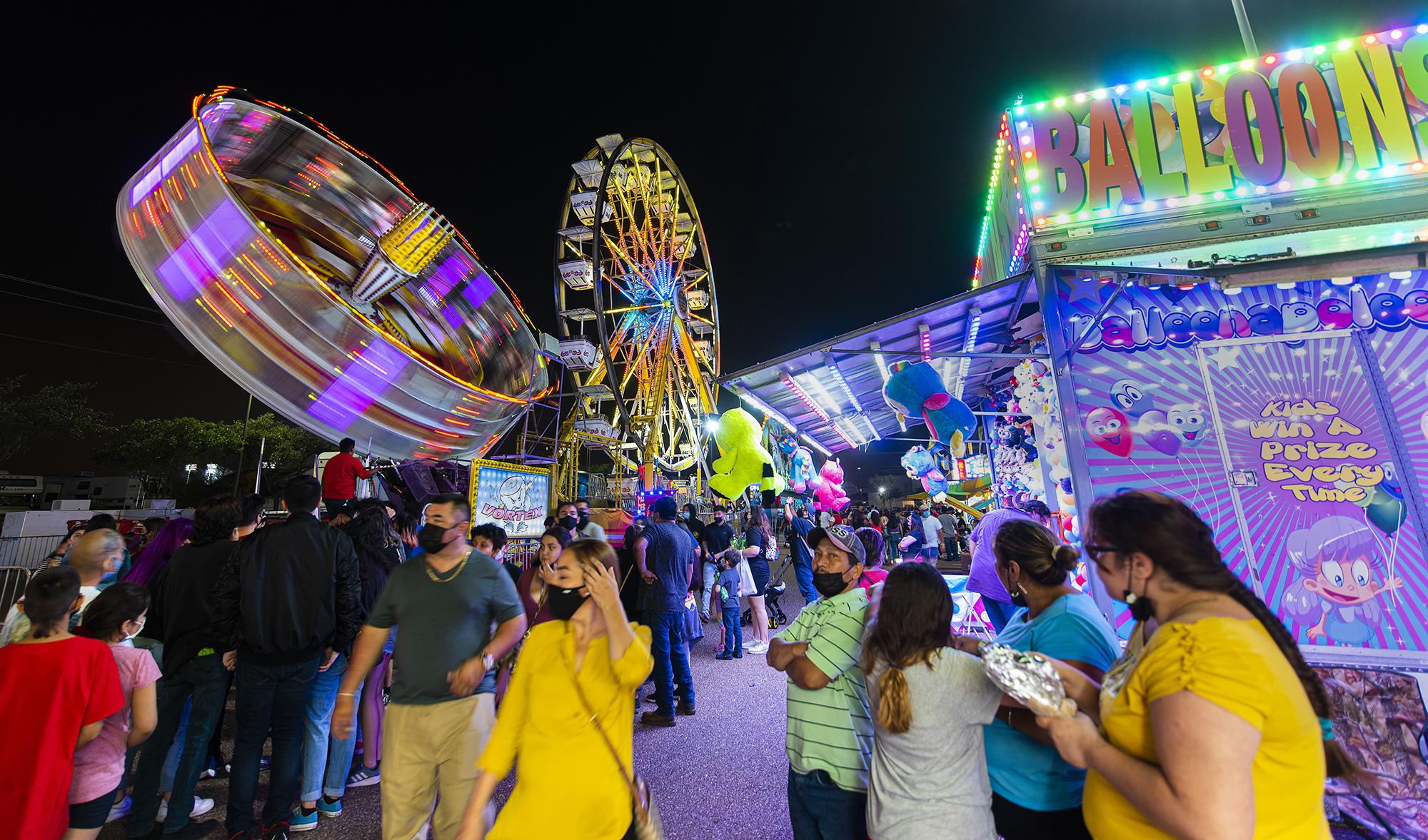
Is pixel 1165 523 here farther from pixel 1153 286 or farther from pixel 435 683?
pixel 1153 286

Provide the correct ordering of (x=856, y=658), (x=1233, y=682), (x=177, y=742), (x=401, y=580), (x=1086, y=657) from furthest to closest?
(x=177, y=742) → (x=401, y=580) → (x=856, y=658) → (x=1086, y=657) → (x=1233, y=682)

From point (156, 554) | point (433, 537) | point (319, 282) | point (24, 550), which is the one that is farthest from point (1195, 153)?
point (24, 550)

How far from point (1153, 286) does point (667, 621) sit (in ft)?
15.0

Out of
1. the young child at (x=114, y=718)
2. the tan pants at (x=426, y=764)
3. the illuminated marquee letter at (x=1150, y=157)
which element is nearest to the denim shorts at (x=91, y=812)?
the young child at (x=114, y=718)

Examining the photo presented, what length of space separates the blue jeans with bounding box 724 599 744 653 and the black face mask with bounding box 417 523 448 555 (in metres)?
4.14

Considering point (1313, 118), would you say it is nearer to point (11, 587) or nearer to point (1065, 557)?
point (1065, 557)

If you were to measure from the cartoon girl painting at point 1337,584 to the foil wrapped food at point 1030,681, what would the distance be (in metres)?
3.37

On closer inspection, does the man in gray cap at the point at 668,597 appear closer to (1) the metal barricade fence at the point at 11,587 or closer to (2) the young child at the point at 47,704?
(2) the young child at the point at 47,704

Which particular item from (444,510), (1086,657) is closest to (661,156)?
(444,510)

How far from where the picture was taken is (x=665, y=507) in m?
4.88

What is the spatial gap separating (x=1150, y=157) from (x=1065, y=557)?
3933 mm

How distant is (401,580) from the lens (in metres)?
2.60

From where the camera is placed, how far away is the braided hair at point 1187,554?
119 centimetres

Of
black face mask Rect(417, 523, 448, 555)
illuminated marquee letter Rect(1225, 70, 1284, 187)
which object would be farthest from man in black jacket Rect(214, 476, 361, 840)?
illuminated marquee letter Rect(1225, 70, 1284, 187)
